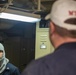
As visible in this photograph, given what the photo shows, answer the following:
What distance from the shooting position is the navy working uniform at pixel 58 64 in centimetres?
129

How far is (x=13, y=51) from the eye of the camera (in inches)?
269

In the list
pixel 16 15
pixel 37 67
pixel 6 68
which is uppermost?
pixel 37 67

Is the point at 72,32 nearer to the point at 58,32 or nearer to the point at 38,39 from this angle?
the point at 58,32

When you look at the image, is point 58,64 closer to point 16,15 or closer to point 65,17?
point 65,17

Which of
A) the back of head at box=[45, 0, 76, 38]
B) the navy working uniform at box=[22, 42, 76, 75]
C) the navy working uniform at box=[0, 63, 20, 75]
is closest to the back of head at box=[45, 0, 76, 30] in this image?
the back of head at box=[45, 0, 76, 38]

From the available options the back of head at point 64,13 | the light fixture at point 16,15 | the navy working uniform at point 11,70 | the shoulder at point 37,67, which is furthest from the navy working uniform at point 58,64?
the navy working uniform at point 11,70

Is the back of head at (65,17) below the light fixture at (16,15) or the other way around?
the other way around

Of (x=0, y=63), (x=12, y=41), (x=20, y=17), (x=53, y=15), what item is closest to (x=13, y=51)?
(x=12, y=41)

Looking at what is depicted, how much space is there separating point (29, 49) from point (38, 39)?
4.07 feet

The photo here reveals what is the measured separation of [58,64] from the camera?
130 cm

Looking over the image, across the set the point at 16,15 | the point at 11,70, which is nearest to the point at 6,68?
the point at 11,70

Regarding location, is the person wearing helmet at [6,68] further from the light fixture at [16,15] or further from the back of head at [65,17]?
the back of head at [65,17]

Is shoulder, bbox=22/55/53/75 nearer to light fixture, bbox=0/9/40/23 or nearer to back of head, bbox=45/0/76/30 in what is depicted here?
back of head, bbox=45/0/76/30

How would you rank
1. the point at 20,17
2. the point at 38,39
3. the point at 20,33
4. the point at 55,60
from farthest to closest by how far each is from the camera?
the point at 20,33, the point at 38,39, the point at 20,17, the point at 55,60
